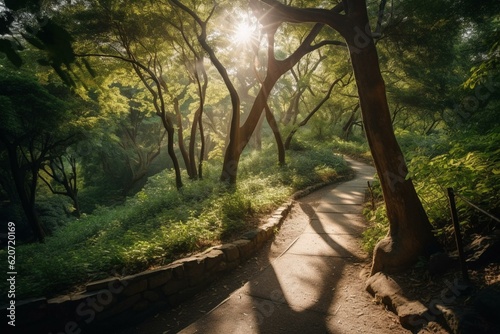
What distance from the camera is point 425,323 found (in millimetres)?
3146

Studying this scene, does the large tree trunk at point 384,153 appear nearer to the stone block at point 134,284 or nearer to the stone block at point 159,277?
the stone block at point 159,277

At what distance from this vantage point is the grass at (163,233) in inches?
180

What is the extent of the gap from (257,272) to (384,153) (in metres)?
3.17

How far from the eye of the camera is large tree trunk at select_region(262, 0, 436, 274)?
4.22 meters

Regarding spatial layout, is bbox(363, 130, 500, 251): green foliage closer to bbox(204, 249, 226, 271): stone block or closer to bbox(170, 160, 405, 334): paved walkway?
bbox(170, 160, 405, 334): paved walkway

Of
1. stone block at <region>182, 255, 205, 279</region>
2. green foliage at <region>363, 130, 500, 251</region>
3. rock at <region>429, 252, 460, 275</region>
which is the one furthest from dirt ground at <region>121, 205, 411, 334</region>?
green foliage at <region>363, 130, 500, 251</region>

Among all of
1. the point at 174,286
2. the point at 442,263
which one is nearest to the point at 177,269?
the point at 174,286

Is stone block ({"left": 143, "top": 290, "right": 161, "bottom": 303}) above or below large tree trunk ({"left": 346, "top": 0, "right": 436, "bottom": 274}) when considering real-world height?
below

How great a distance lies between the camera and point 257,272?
18.0ft

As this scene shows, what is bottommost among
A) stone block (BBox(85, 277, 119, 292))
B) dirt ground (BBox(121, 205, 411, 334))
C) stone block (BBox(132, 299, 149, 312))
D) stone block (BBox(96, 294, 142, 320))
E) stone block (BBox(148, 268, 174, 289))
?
dirt ground (BBox(121, 205, 411, 334))

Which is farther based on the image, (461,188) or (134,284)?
(134,284)

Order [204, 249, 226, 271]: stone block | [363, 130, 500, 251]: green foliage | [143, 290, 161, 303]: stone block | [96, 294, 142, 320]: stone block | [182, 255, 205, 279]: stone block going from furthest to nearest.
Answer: [204, 249, 226, 271]: stone block
[182, 255, 205, 279]: stone block
[143, 290, 161, 303]: stone block
[96, 294, 142, 320]: stone block
[363, 130, 500, 251]: green foliage

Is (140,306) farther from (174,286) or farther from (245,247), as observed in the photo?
(245,247)

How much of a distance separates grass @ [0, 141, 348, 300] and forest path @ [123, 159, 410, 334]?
3.07 feet
